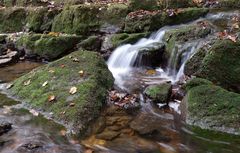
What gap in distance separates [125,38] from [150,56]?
1.36m

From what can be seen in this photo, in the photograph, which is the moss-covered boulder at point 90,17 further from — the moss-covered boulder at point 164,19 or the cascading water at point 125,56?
the cascading water at point 125,56

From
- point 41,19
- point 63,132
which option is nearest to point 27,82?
point 63,132

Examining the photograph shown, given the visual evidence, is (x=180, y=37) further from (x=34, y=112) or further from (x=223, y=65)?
(x=34, y=112)

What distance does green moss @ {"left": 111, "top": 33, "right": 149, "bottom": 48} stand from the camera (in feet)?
34.6

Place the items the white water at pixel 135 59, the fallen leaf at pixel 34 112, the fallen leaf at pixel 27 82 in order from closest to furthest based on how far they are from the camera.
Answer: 1. the fallen leaf at pixel 34 112
2. the fallen leaf at pixel 27 82
3. the white water at pixel 135 59

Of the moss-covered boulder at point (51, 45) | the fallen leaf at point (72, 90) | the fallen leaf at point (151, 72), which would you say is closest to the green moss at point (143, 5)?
the moss-covered boulder at point (51, 45)

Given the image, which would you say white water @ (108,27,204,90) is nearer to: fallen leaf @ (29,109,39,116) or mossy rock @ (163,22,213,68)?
mossy rock @ (163,22,213,68)

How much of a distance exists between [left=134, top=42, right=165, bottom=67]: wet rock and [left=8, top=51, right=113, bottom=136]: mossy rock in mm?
1694

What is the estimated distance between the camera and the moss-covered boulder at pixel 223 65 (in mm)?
7625

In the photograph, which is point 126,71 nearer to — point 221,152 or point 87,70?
point 87,70

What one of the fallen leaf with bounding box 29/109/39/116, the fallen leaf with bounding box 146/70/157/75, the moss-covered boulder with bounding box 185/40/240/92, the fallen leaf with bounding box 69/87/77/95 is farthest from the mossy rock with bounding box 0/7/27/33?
the moss-covered boulder with bounding box 185/40/240/92

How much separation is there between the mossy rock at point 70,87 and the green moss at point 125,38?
2303mm

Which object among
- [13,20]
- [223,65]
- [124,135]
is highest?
[13,20]

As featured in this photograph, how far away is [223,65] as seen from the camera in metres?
7.71
